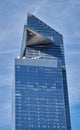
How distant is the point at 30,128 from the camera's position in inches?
7564

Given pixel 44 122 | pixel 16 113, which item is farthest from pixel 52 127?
pixel 16 113

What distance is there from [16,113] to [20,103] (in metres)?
5.27

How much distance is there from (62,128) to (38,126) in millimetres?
Answer: 10457

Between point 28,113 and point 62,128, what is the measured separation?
15468 mm

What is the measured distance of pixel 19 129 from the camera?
622 feet

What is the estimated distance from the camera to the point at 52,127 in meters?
196

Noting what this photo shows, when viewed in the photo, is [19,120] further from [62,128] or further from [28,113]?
[62,128]

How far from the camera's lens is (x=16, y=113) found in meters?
195

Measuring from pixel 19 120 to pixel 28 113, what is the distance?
622 cm

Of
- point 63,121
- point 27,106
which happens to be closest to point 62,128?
point 63,121

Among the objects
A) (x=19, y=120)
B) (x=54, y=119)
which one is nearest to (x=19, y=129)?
(x=19, y=120)

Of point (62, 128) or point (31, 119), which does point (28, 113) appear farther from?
point (62, 128)

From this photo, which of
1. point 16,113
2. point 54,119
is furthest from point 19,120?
point 54,119

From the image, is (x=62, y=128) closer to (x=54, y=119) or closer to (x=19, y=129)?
(x=54, y=119)
